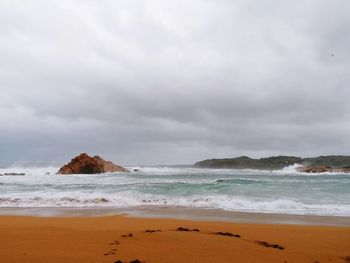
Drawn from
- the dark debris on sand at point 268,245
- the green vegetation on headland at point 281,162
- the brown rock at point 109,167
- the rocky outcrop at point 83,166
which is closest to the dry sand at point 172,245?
the dark debris on sand at point 268,245

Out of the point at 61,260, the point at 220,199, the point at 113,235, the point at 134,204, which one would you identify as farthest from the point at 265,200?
the point at 61,260

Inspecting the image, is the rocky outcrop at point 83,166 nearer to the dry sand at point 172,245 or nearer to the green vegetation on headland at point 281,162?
the dry sand at point 172,245

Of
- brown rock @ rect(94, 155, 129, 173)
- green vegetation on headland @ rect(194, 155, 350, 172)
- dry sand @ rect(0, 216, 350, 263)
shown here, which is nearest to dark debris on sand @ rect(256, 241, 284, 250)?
dry sand @ rect(0, 216, 350, 263)

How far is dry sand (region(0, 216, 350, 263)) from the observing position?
5.08 metres

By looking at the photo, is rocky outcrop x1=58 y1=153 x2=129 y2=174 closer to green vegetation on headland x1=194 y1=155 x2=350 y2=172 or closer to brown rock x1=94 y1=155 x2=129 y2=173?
brown rock x1=94 y1=155 x2=129 y2=173

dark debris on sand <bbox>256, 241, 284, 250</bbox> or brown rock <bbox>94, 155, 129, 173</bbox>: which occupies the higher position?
brown rock <bbox>94, 155, 129, 173</bbox>

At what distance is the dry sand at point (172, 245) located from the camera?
5.08 metres

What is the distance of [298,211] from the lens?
498 inches

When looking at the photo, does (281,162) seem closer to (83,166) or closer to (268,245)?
(83,166)

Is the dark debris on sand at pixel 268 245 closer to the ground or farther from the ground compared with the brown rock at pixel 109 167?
closer to the ground

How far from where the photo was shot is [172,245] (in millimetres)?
5879

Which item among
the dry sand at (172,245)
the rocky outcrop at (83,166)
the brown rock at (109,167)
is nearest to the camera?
the dry sand at (172,245)

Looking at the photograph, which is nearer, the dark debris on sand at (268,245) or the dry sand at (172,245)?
the dry sand at (172,245)

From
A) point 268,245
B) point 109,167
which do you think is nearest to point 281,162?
point 109,167
